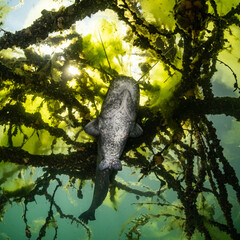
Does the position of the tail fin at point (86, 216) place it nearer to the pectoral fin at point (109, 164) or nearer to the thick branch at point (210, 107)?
the pectoral fin at point (109, 164)

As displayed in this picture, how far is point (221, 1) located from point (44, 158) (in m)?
3.42

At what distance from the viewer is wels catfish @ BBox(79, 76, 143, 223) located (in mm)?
2258

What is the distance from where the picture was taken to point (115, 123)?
239 centimetres

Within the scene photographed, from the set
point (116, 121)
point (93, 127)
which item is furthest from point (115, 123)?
point (93, 127)

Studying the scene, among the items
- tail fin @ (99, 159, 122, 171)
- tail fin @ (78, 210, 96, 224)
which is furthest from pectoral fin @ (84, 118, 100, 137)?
tail fin @ (78, 210, 96, 224)

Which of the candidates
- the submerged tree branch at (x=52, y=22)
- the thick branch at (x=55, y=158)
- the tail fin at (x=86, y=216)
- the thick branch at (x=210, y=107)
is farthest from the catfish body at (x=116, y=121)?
the submerged tree branch at (x=52, y=22)

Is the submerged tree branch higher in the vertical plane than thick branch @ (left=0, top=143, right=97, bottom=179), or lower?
higher

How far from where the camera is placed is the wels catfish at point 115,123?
2258 millimetres

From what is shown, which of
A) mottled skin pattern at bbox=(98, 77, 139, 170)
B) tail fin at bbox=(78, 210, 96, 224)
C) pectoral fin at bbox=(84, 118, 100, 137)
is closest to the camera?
mottled skin pattern at bbox=(98, 77, 139, 170)

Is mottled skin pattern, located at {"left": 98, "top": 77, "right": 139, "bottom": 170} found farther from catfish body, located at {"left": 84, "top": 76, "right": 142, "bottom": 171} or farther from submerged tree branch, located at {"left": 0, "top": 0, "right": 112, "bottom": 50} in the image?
submerged tree branch, located at {"left": 0, "top": 0, "right": 112, "bottom": 50}

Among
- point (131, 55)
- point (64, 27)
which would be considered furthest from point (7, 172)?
point (131, 55)

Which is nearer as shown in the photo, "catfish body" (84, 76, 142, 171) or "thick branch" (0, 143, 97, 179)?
"catfish body" (84, 76, 142, 171)

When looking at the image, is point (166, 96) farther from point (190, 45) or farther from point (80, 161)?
point (80, 161)

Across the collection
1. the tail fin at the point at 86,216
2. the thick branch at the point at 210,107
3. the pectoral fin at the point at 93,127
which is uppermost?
the thick branch at the point at 210,107
